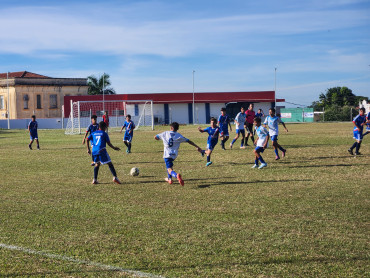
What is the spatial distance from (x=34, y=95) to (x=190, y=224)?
70.1m

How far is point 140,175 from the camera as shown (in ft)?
46.9

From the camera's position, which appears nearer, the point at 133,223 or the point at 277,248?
the point at 277,248

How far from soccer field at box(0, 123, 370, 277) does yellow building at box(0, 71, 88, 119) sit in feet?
202

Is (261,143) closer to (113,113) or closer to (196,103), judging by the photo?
(113,113)

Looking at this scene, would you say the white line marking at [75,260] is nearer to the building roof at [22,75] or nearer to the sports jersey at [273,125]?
the sports jersey at [273,125]

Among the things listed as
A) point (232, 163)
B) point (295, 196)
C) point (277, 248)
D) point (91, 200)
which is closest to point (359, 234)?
point (277, 248)

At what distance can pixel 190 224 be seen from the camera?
7934 mm

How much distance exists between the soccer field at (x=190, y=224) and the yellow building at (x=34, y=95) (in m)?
61.5

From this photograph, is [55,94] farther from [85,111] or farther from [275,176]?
[275,176]

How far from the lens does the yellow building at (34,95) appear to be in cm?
7212

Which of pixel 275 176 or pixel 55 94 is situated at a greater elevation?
pixel 55 94

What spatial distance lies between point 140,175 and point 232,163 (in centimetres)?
392

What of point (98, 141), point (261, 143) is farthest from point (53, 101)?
point (98, 141)

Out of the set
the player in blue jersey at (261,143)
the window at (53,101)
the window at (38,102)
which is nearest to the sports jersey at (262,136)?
the player in blue jersey at (261,143)
